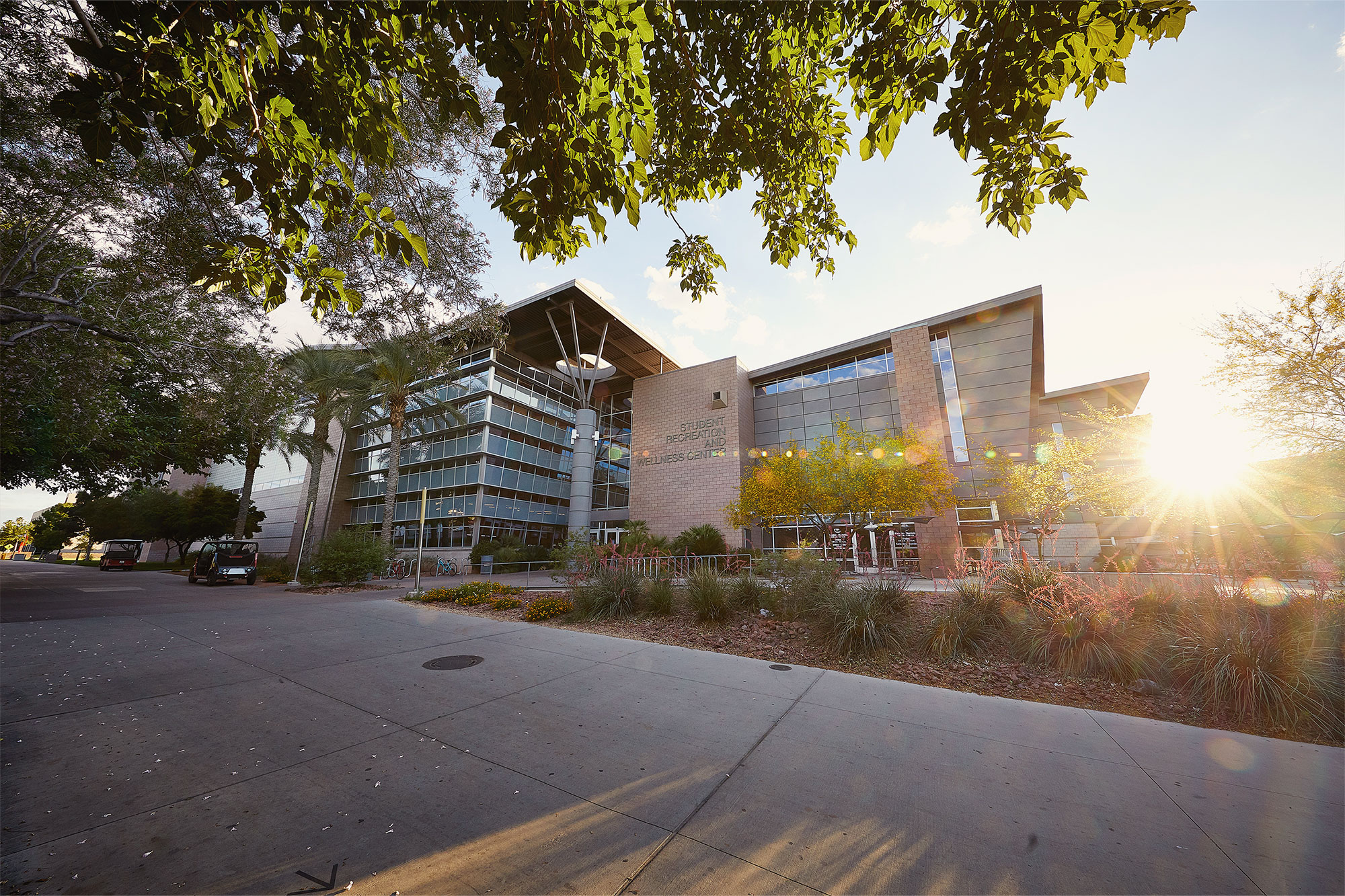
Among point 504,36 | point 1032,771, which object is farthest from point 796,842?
point 504,36

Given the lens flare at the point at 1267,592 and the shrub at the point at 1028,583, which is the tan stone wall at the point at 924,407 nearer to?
the shrub at the point at 1028,583

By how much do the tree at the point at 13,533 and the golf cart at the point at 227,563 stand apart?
9079cm

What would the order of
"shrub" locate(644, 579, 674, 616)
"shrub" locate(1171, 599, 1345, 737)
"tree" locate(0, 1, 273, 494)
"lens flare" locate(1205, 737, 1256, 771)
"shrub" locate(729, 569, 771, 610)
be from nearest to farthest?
"lens flare" locate(1205, 737, 1256, 771)
"shrub" locate(1171, 599, 1345, 737)
"tree" locate(0, 1, 273, 494)
"shrub" locate(729, 569, 771, 610)
"shrub" locate(644, 579, 674, 616)

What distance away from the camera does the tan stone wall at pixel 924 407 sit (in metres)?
24.4

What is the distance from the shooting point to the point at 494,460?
29734mm

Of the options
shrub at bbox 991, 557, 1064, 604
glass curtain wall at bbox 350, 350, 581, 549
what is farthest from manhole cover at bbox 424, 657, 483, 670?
glass curtain wall at bbox 350, 350, 581, 549

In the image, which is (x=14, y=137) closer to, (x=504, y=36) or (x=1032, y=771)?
(x=504, y=36)

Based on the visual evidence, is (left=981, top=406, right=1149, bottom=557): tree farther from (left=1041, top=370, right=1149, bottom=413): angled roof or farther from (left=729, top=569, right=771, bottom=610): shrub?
(left=729, top=569, right=771, bottom=610): shrub

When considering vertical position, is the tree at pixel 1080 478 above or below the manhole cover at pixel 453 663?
above

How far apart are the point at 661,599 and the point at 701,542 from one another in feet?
55.3

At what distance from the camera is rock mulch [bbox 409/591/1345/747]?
15.2 ft

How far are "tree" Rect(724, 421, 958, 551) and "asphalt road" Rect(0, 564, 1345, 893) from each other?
51.7 feet

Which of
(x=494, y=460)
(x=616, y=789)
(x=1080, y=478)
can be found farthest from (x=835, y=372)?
(x=616, y=789)

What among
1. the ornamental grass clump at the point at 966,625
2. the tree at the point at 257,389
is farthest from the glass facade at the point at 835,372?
the tree at the point at 257,389
